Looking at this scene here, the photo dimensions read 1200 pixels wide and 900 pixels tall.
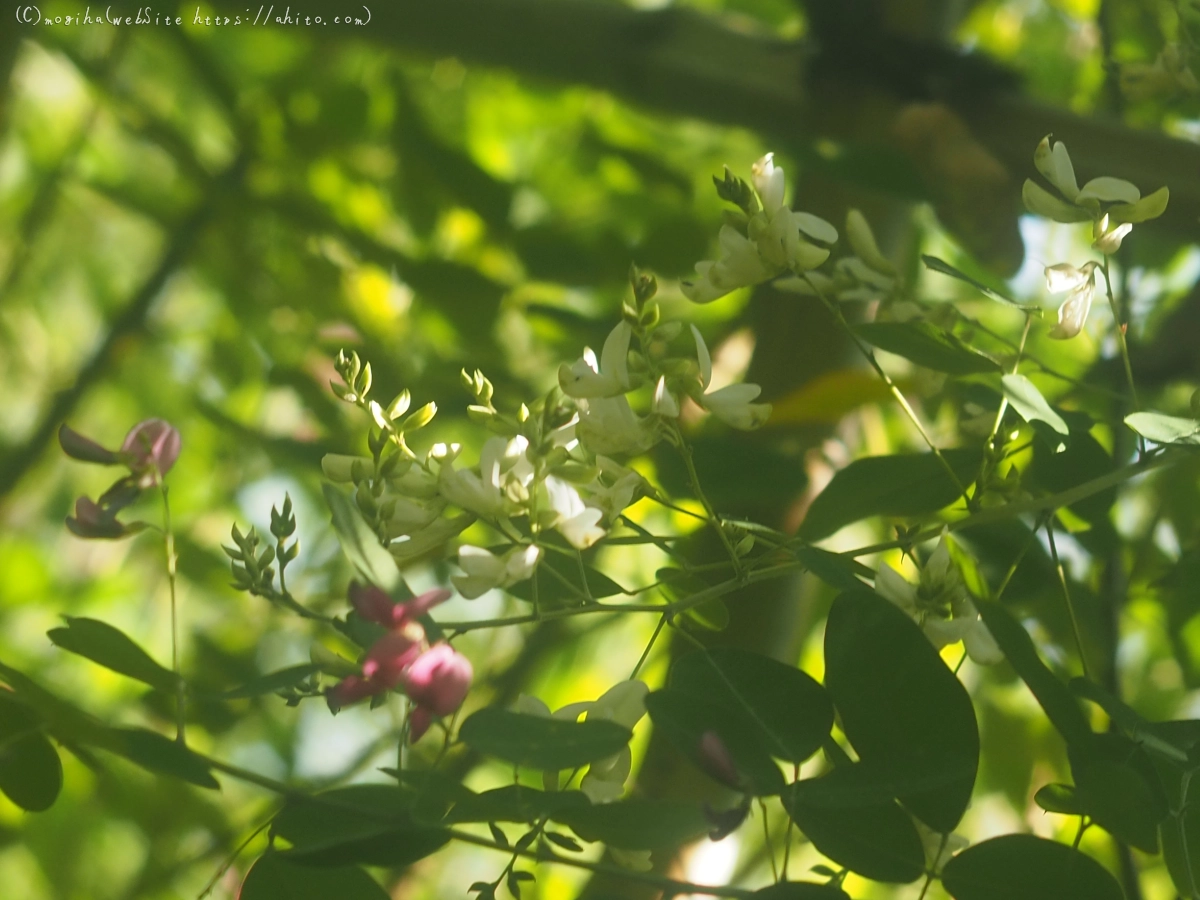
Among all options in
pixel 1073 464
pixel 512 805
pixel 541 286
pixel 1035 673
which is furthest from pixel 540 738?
pixel 541 286

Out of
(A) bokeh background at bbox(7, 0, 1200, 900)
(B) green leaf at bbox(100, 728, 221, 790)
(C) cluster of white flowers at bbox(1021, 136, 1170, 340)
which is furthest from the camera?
(A) bokeh background at bbox(7, 0, 1200, 900)

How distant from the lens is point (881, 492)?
385 millimetres

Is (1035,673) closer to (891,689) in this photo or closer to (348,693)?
(891,689)

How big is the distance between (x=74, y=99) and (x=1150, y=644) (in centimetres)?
136

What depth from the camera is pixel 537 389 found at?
29.7 inches

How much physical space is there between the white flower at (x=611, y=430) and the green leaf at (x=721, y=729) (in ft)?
0.24

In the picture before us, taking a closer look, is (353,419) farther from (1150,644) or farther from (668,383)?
(1150,644)

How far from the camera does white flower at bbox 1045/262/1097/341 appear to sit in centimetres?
35

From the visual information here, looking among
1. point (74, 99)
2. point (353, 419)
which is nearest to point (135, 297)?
point (353, 419)

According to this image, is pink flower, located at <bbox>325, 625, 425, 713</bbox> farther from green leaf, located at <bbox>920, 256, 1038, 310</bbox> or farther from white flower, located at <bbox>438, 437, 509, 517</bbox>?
green leaf, located at <bbox>920, 256, 1038, 310</bbox>

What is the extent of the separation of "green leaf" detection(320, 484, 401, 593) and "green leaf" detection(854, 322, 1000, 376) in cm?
16

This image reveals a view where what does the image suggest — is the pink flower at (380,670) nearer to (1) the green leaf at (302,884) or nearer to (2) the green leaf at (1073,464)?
(1) the green leaf at (302,884)

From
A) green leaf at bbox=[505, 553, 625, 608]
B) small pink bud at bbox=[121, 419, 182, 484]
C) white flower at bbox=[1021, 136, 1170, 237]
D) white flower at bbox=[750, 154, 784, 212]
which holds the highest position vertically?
white flower at bbox=[750, 154, 784, 212]

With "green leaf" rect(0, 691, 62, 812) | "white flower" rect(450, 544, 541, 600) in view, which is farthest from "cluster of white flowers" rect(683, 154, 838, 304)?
"green leaf" rect(0, 691, 62, 812)
